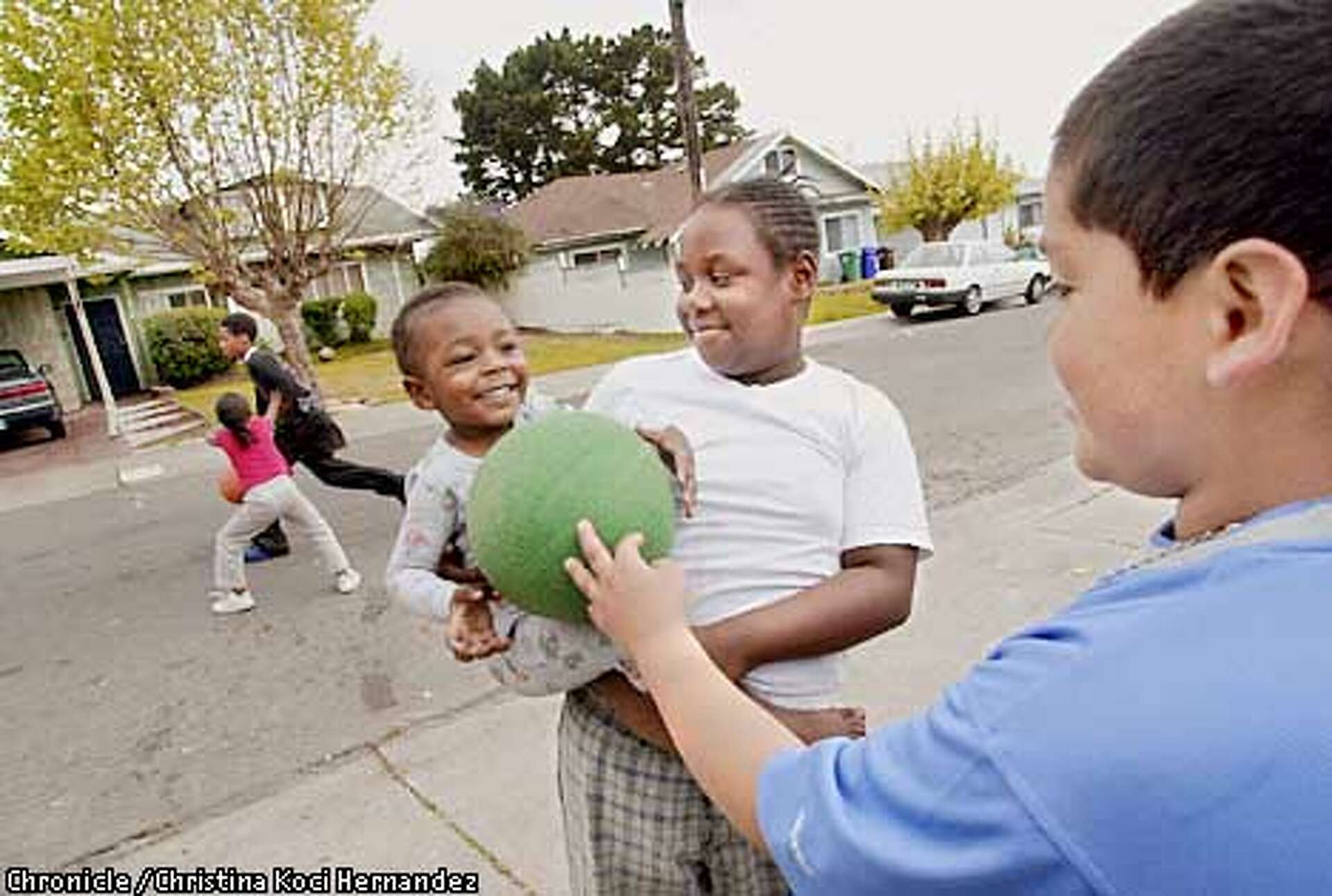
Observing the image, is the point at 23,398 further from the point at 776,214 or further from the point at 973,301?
the point at 973,301

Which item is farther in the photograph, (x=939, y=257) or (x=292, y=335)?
(x=939, y=257)

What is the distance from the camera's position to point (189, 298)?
21391mm

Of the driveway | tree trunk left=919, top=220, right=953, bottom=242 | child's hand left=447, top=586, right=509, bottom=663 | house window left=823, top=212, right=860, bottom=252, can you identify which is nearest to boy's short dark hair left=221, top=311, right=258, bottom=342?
child's hand left=447, top=586, right=509, bottom=663

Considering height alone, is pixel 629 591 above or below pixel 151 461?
above

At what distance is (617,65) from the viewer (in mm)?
47469

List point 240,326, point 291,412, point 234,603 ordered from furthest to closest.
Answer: point 240,326
point 291,412
point 234,603

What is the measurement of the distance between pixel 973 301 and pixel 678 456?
62.4 feet

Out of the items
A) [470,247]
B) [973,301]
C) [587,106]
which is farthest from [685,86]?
[587,106]

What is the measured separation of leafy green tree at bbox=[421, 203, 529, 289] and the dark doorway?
7.73 meters

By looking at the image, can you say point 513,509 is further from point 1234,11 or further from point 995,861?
point 1234,11

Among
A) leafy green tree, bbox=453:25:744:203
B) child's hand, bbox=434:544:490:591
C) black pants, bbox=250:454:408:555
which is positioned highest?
leafy green tree, bbox=453:25:744:203

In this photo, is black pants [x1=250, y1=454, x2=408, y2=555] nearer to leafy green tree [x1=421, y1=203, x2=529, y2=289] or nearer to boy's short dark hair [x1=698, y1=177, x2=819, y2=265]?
boy's short dark hair [x1=698, y1=177, x2=819, y2=265]

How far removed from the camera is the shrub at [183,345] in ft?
61.6

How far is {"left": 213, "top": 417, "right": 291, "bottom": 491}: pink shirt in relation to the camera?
559 centimetres
